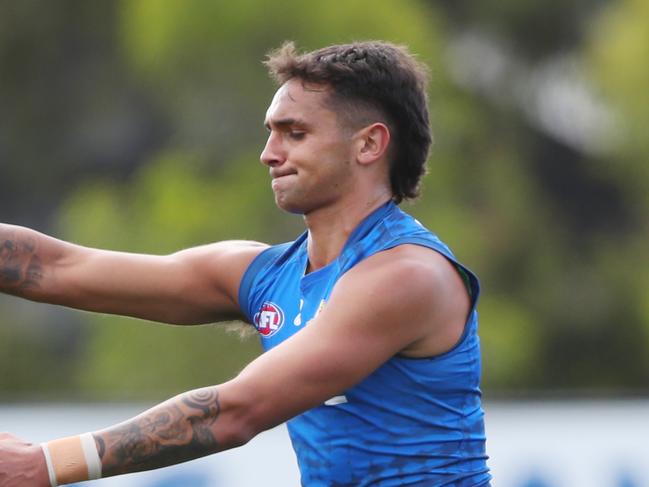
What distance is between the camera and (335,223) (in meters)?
4.59

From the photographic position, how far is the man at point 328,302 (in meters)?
3.99

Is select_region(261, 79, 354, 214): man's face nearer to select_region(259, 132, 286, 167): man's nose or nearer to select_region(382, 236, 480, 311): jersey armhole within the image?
select_region(259, 132, 286, 167): man's nose

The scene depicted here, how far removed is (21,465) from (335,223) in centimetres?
128

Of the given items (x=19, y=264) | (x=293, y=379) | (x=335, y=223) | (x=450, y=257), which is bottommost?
(x=293, y=379)

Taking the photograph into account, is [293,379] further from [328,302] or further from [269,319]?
[269,319]

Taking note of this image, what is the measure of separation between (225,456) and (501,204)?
11.2m

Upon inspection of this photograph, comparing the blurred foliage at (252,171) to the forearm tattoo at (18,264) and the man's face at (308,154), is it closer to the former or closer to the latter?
the forearm tattoo at (18,264)

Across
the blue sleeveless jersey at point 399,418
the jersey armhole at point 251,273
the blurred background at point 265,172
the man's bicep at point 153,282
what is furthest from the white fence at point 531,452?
the blurred background at point 265,172

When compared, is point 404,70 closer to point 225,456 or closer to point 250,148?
point 225,456

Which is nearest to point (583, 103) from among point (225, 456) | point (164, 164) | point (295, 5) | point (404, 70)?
point (295, 5)

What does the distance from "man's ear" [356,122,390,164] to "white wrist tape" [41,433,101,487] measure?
4.04ft

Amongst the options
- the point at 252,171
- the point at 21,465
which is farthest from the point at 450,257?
the point at 252,171

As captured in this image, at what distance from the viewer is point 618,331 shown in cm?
1884

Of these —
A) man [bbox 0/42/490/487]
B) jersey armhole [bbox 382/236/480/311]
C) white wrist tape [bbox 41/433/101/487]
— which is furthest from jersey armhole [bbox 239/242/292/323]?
white wrist tape [bbox 41/433/101/487]
